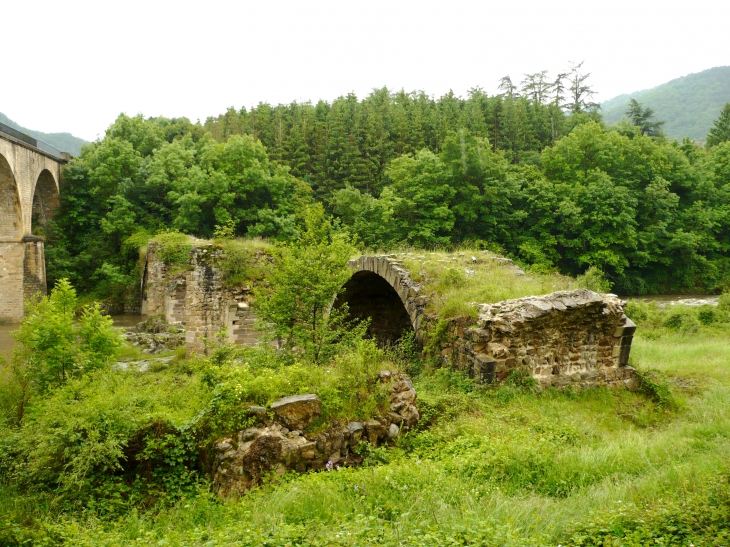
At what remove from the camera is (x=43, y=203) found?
30.2 meters

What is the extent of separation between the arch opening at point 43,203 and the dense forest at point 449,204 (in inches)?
22.6

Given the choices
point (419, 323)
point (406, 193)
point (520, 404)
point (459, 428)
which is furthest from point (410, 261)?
point (406, 193)

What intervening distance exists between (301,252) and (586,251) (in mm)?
22834

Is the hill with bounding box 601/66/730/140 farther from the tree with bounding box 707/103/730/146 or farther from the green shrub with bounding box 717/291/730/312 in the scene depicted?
the green shrub with bounding box 717/291/730/312

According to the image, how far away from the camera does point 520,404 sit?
725 cm

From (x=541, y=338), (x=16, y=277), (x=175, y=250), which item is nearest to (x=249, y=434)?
(x=541, y=338)

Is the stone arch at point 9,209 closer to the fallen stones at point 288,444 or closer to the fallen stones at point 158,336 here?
the fallen stones at point 158,336

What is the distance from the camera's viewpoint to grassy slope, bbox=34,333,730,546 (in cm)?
355

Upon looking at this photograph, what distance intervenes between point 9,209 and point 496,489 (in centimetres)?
2853

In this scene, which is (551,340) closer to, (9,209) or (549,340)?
(549,340)

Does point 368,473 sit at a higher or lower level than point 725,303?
lower

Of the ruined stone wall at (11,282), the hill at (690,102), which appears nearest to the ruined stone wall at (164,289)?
the ruined stone wall at (11,282)

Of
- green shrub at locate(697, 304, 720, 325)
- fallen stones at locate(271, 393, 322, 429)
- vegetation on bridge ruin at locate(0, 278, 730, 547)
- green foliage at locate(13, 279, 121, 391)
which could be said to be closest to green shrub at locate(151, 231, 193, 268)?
green foliage at locate(13, 279, 121, 391)

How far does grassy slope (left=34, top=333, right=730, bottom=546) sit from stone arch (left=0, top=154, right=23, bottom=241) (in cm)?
2586
